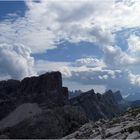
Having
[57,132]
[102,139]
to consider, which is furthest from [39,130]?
[102,139]

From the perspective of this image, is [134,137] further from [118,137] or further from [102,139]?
[102,139]

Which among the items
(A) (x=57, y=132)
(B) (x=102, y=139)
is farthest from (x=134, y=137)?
(A) (x=57, y=132)

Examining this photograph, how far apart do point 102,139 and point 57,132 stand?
547ft

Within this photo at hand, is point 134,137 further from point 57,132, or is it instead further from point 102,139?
point 57,132

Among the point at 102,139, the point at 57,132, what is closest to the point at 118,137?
the point at 102,139

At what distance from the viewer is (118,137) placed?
1235 inches

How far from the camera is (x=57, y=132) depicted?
648 ft

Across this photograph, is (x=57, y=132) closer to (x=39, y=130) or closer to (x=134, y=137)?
(x=39, y=130)

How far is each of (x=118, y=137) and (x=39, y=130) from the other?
17124cm

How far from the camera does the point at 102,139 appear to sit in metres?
33.3

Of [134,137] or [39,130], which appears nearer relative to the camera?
[134,137]

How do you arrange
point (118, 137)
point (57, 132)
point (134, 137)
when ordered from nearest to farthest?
point (134, 137)
point (118, 137)
point (57, 132)

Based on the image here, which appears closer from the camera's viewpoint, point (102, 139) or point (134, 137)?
point (134, 137)

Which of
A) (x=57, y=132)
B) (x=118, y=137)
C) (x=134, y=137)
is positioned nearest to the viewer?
(x=134, y=137)
